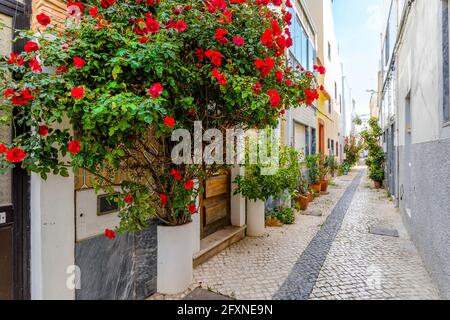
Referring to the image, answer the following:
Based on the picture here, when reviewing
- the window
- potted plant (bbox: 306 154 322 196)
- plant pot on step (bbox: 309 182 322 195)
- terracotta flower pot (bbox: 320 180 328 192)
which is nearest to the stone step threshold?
the window

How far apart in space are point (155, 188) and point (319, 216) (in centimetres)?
574

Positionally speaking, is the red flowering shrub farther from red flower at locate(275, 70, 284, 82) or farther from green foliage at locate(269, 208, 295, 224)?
green foliage at locate(269, 208, 295, 224)

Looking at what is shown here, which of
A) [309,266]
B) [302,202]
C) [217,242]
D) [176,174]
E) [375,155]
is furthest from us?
[375,155]

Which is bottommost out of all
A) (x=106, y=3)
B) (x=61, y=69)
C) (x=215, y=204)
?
(x=215, y=204)

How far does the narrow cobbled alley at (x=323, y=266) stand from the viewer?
3568mm

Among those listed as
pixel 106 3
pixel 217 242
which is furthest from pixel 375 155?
pixel 106 3

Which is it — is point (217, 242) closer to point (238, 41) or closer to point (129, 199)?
point (129, 199)

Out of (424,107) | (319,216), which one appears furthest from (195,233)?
(319,216)

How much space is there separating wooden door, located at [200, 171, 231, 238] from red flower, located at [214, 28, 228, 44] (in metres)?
2.62

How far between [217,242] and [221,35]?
344 centimetres

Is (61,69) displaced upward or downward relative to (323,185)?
upward

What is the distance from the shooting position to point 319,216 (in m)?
7.77

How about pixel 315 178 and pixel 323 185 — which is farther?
pixel 323 185

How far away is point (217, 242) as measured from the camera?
4.88 m
